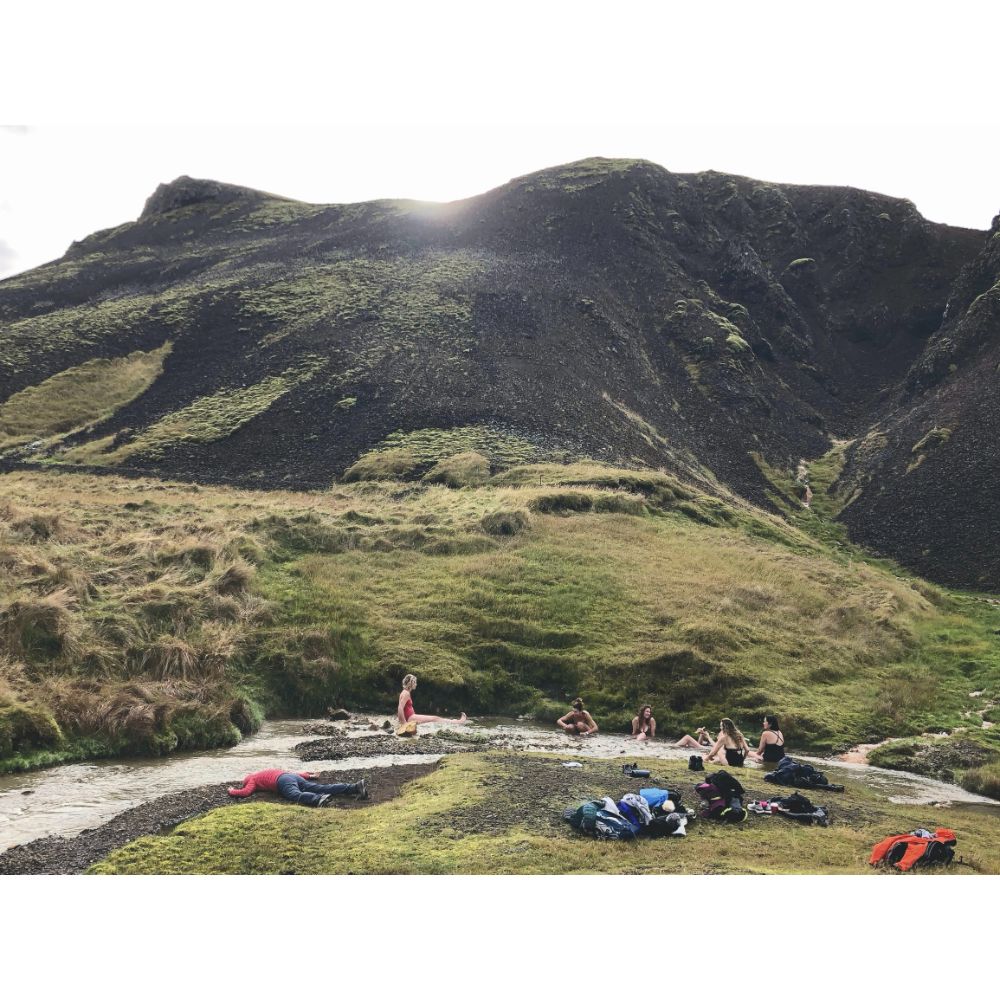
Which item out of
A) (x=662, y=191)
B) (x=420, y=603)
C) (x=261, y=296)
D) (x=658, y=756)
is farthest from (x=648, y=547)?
(x=662, y=191)

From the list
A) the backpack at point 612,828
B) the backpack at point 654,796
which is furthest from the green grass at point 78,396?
the backpack at point 612,828

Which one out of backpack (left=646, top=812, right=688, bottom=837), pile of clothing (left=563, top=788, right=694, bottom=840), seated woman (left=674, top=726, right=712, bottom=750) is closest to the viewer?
pile of clothing (left=563, top=788, right=694, bottom=840)

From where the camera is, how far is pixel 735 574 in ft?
122

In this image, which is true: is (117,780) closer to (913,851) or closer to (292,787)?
(292,787)

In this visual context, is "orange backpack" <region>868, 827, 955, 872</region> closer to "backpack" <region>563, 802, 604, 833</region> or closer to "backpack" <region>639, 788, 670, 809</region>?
"backpack" <region>639, 788, 670, 809</region>

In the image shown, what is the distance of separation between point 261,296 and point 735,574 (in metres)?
74.9

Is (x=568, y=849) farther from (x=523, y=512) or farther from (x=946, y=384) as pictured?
(x=946, y=384)

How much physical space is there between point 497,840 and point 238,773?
26.9 ft

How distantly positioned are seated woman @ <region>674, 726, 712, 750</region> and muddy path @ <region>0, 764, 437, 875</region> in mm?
8026

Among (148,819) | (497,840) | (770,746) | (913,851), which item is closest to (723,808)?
(913,851)

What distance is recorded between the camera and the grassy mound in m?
12.5

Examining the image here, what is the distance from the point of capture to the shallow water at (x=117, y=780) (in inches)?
598

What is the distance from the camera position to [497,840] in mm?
13281

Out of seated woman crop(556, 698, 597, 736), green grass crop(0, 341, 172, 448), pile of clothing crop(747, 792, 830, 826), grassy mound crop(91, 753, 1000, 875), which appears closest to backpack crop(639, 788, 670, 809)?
grassy mound crop(91, 753, 1000, 875)
